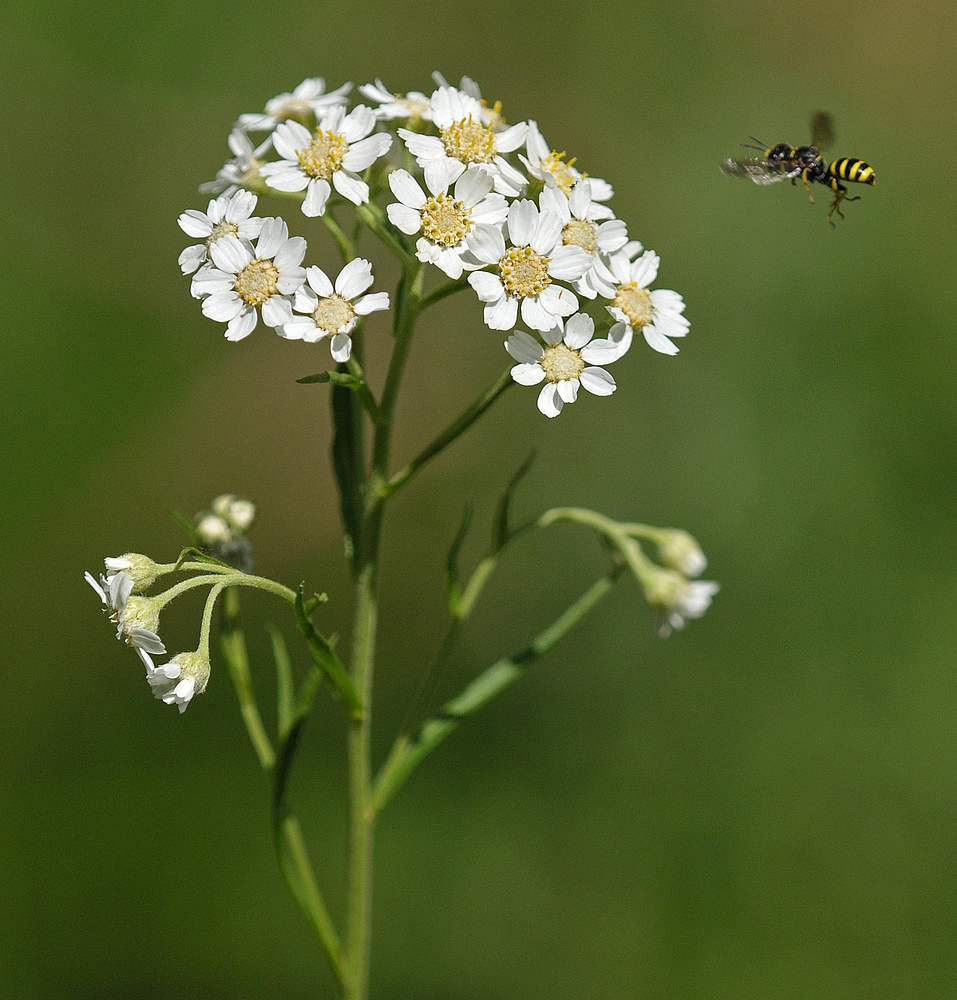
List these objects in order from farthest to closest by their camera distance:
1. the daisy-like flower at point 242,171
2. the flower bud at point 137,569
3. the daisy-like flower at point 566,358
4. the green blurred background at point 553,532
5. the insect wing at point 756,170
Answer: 1. the green blurred background at point 553,532
2. the insect wing at point 756,170
3. the daisy-like flower at point 242,171
4. the daisy-like flower at point 566,358
5. the flower bud at point 137,569

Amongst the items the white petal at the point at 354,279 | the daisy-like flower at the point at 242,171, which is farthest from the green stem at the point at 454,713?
the daisy-like flower at the point at 242,171

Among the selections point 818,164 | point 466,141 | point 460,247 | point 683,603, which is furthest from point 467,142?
point 818,164

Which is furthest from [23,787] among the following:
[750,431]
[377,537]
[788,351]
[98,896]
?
[788,351]

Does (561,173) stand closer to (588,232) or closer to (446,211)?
(588,232)

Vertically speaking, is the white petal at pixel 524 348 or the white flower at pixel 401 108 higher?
the white flower at pixel 401 108

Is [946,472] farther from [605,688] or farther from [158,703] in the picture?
[158,703]

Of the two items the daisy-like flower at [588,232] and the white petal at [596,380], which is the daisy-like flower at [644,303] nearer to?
the daisy-like flower at [588,232]

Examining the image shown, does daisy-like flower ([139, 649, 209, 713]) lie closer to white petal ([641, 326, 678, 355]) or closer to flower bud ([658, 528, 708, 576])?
flower bud ([658, 528, 708, 576])
